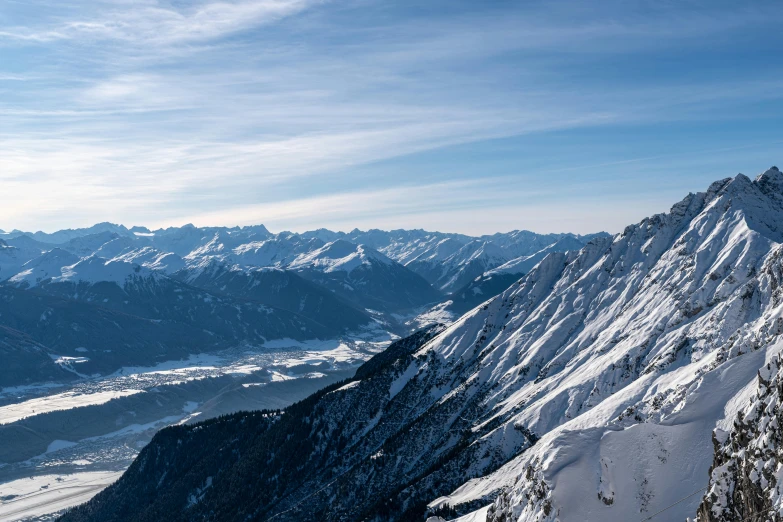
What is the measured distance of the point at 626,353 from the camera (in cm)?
19550

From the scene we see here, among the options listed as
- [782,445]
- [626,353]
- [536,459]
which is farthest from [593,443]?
[626,353]

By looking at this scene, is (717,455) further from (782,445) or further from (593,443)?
(593,443)

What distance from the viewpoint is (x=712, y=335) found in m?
173

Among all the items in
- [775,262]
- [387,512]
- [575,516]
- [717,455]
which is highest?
[775,262]

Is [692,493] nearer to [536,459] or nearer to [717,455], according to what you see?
[717,455]

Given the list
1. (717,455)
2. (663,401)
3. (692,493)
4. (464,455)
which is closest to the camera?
(717,455)

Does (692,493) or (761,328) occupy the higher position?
(761,328)

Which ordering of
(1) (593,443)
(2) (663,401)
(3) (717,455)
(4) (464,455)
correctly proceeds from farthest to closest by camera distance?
(4) (464,455) < (2) (663,401) < (1) (593,443) < (3) (717,455)

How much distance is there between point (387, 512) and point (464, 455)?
28.7 meters

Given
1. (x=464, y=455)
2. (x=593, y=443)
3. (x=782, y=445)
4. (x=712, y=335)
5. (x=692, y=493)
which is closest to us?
(x=782, y=445)

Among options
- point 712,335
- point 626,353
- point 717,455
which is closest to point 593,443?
point 717,455

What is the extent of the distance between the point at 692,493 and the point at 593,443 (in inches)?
650

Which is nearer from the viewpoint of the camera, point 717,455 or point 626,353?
point 717,455

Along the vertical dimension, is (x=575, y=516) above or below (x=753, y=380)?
below
